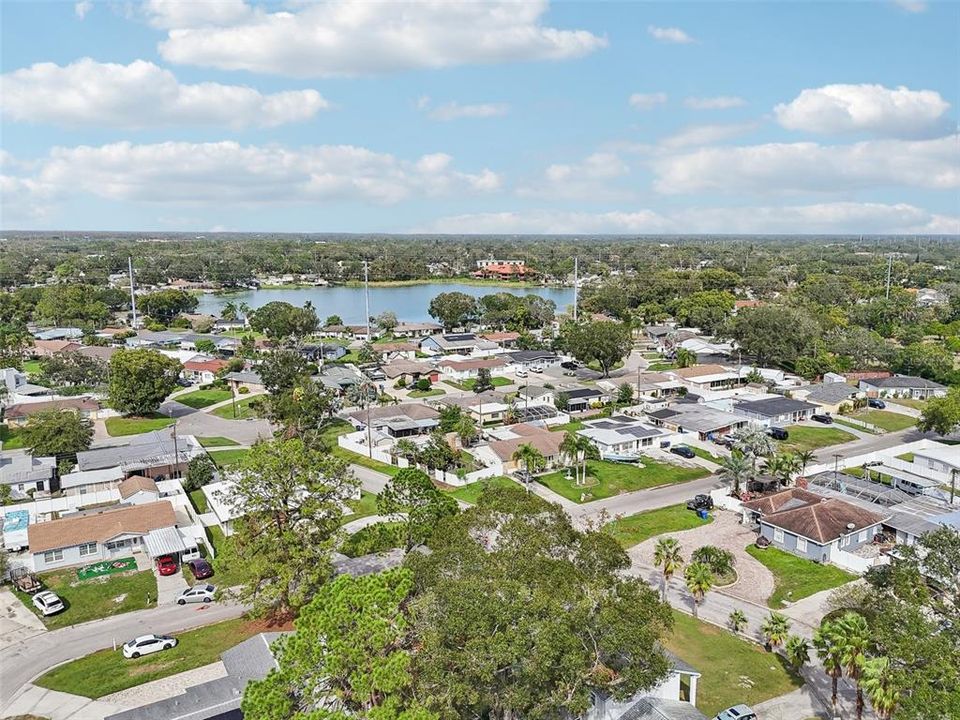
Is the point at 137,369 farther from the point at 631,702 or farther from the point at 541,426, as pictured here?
the point at 631,702

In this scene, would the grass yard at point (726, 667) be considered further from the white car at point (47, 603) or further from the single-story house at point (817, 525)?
the white car at point (47, 603)

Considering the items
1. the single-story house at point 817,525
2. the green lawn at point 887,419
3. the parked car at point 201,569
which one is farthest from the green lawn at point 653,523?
the green lawn at point 887,419

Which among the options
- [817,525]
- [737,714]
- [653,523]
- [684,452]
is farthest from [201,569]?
[684,452]

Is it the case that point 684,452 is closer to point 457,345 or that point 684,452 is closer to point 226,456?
point 226,456

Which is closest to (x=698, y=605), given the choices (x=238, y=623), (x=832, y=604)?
(x=832, y=604)


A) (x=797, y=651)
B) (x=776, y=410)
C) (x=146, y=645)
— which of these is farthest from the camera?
(x=776, y=410)

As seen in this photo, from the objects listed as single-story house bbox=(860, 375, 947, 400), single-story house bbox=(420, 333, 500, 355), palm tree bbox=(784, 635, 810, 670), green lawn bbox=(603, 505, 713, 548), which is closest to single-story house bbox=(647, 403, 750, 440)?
green lawn bbox=(603, 505, 713, 548)
